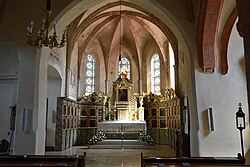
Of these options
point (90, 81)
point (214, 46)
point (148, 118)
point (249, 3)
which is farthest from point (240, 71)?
point (90, 81)

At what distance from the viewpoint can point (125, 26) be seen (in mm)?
19188

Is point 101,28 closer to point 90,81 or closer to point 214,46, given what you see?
point 90,81

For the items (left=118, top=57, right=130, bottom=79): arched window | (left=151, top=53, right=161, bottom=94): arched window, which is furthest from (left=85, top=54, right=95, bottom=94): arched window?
(left=151, top=53, right=161, bottom=94): arched window

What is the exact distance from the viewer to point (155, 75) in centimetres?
1991

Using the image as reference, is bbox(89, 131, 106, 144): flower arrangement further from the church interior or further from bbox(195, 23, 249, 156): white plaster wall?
bbox(195, 23, 249, 156): white plaster wall

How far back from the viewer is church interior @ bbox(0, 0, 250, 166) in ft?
27.7

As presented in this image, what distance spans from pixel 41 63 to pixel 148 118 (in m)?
11.5

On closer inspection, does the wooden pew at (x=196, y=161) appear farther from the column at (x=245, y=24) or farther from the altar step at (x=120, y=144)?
the altar step at (x=120, y=144)

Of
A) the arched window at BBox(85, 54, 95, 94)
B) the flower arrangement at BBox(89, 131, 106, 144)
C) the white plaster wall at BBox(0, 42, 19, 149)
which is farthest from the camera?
the arched window at BBox(85, 54, 95, 94)

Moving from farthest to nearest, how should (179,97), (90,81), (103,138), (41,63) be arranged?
(90,81), (103,138), (179,97), (41,63)

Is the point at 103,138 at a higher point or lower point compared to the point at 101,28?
lower

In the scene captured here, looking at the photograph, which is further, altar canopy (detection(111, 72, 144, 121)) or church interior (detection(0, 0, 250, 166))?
altar canopy (detection(111, 72, 144, 121))

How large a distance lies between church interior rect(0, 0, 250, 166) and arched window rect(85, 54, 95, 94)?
8 centimetres

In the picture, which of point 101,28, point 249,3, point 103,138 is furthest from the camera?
point 101,28
